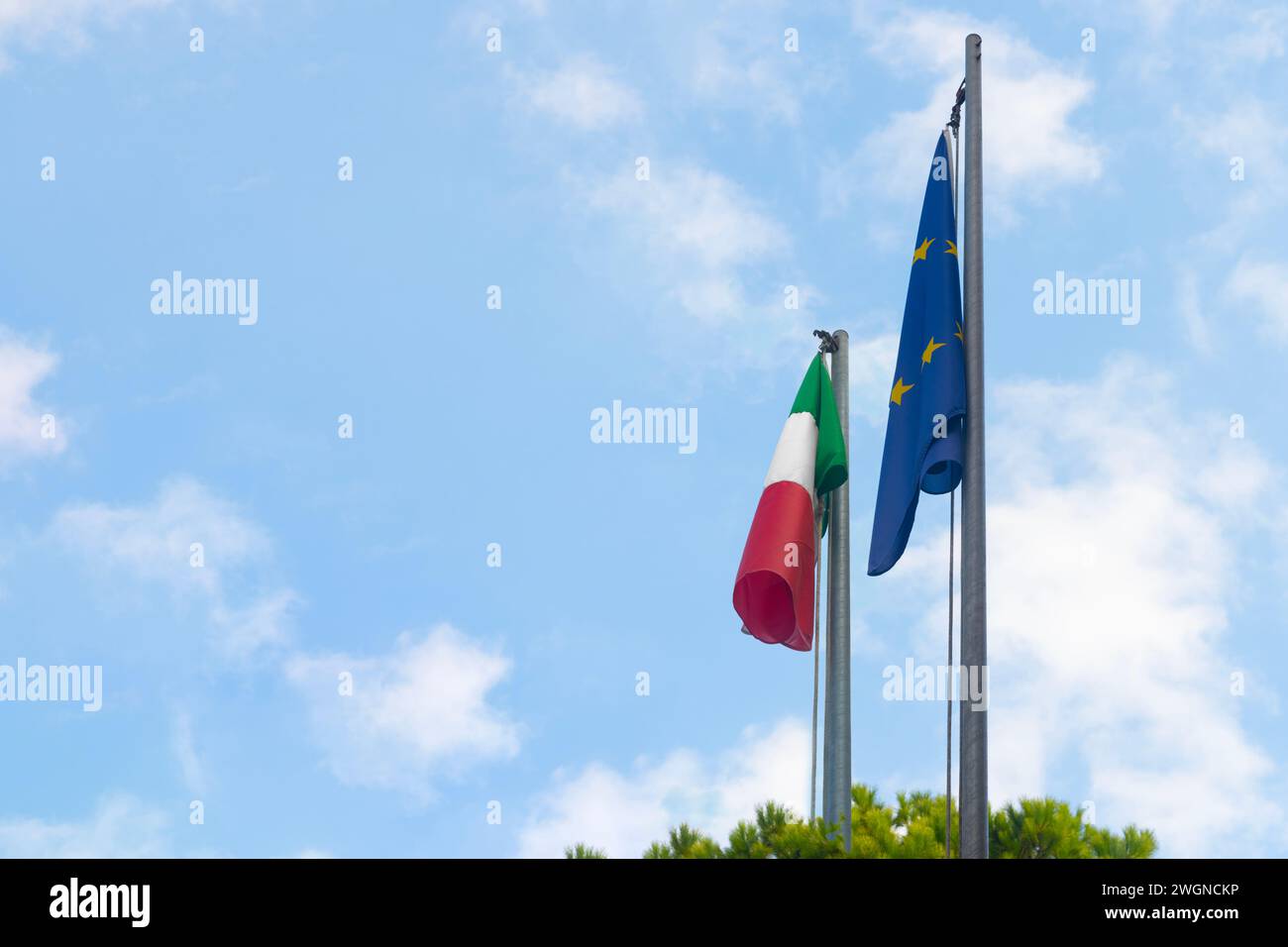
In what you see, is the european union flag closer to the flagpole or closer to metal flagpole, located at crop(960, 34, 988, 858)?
metal flagpole, located at crop(960, 34, 988, 858)

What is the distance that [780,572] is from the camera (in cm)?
1383

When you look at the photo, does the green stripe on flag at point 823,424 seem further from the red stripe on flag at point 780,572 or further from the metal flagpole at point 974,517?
the metal flagpole at point 974,517

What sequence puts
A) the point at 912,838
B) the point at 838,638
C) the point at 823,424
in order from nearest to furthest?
the point at 912,838 < the point at 838,638 < the point at 823,424

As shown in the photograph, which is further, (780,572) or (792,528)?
(792,528)

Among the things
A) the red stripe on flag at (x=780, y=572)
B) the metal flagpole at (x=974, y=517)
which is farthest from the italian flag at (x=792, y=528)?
the metal flagpole at (x=974, y=517)

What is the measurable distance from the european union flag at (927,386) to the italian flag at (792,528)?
1.57m

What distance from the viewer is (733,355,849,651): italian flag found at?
45.8 ft

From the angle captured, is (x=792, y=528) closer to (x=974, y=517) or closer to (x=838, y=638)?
(x=838, y=638)

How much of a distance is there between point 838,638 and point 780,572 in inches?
33.2

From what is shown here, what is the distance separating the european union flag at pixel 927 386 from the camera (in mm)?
11758

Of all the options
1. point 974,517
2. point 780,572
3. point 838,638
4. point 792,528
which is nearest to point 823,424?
point 792,528
